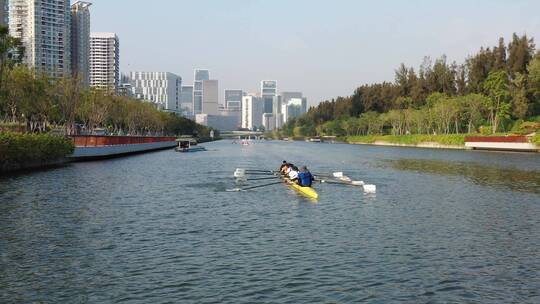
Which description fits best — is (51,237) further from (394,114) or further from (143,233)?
(394,114)

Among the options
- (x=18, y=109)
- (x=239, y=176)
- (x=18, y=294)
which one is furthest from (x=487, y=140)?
(x=18, y=294)

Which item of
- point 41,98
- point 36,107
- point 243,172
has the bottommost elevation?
point 243,172

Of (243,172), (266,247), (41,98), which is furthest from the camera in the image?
(41,98)

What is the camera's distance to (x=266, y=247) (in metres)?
21.6

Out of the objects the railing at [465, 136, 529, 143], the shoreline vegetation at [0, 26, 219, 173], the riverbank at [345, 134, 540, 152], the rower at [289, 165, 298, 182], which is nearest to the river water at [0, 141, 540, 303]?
the rower at [289, 165, 298, 182]

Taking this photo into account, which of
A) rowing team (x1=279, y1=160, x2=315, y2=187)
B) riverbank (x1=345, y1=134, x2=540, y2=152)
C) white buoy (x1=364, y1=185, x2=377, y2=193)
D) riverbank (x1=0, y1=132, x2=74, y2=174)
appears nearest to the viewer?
rowing team (x1=279, y1=160, x2=315, y2=187)

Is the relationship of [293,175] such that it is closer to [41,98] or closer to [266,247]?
[266,247]

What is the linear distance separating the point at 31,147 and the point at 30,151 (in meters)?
0.50

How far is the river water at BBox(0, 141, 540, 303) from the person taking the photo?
16.0 m

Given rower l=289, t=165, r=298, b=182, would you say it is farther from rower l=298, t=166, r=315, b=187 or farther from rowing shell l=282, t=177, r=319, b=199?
rower l=298, t=166, r=315, b=187

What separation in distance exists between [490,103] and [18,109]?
365 ft

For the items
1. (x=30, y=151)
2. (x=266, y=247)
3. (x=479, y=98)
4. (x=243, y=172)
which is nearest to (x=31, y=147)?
(x=30, y=151)

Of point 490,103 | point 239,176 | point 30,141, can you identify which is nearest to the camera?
point 239,176

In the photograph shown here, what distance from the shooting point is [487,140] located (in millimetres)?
124312
